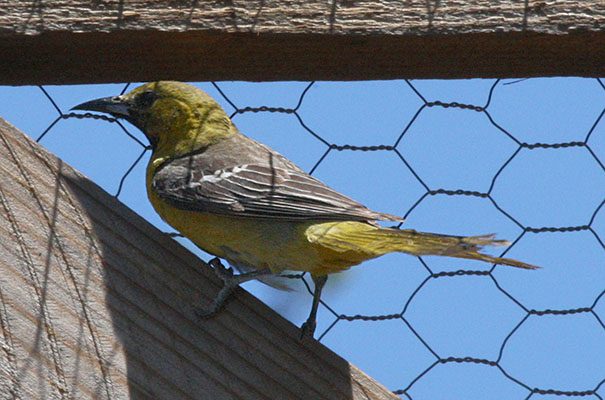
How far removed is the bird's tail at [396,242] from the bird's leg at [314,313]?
0.32ft

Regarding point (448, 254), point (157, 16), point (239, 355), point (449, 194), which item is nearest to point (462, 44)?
point (448, 254)

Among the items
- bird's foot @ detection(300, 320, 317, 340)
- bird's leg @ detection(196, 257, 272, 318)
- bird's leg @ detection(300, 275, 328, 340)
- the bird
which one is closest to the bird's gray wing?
the bird

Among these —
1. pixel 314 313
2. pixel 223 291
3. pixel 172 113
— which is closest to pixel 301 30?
pixel 223 291

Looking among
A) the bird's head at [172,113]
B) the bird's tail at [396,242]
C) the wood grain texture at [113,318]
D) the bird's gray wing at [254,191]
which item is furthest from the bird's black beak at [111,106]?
the wood grain texture at [113,318]

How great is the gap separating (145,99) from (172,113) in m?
0.08

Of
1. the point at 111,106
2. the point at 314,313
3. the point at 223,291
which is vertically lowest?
the point at 223,291

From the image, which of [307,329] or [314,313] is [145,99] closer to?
[314,313]

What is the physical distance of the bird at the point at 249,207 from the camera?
169 cm

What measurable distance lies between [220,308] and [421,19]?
537 millimetres

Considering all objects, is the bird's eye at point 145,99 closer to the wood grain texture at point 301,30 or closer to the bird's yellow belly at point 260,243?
the bird's yellow belly at point 260,243

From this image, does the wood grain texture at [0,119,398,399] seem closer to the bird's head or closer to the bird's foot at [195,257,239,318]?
the bird's foot at [195,257,239,318]

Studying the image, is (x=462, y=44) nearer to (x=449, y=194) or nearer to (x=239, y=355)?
(x=239, y=355)

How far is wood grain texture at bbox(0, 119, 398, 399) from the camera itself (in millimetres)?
1078

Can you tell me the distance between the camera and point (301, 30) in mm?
1257
